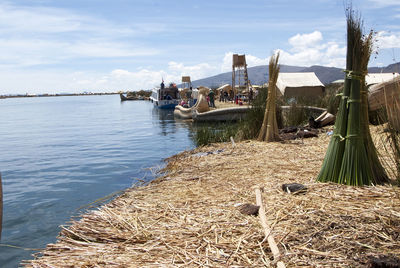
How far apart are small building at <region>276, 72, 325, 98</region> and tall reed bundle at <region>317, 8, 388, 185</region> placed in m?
16.9

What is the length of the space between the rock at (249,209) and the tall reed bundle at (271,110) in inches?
201

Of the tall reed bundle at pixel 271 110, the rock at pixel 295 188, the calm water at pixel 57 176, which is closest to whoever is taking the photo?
the rock at pixel 295 188

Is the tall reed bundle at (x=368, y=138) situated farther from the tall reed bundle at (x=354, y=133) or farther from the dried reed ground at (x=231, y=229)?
the dried reed ground at (x=231, y=229)

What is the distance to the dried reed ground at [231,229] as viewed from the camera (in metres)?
2.56

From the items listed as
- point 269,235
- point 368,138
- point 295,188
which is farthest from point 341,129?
point 269,235

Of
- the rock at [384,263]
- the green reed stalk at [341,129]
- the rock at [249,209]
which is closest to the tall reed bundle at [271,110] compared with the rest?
the green reed stalk at [341,129]

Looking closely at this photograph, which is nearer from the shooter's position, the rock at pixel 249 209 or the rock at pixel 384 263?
the rock at pixel 384 263

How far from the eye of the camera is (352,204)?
336 cm

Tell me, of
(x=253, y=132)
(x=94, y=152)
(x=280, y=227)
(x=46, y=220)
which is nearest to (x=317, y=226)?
(x=280, y=227)

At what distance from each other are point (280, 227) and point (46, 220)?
15.4 feet

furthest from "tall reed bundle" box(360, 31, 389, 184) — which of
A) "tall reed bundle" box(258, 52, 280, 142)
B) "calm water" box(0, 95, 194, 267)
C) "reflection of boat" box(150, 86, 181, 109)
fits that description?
"reflection of boat" box(150, 86, 181, 109)

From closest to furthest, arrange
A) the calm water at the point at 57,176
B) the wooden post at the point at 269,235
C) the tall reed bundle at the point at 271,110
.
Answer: the wooden post at the point at 269,235
the calm water at the point at 57,176
the tall reed bundle at the point at 271,110

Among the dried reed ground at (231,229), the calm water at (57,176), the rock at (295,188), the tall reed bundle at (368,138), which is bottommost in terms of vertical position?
the calm water at (57,176)

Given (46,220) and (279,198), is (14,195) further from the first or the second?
(279,198)
